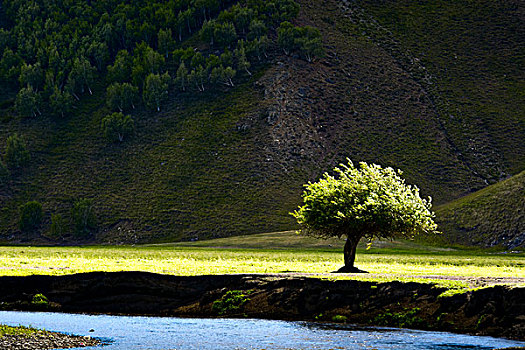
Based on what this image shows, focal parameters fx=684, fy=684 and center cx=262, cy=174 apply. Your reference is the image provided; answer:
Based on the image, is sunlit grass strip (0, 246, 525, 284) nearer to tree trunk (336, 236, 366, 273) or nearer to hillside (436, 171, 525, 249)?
tree trunk (336, 236, 366, 273)

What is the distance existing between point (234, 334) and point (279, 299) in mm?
7265

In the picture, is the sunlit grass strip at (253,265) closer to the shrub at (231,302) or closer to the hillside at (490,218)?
the shrub at (231,302)

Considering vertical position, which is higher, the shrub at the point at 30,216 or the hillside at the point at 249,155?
the hillside at the point at 249,155

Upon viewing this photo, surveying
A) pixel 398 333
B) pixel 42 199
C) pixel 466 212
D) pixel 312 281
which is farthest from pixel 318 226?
pixel 42 199

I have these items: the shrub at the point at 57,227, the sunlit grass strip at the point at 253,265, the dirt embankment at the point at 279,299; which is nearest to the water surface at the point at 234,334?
the dirt embankment at the point at 279,299

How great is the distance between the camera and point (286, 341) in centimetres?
3372

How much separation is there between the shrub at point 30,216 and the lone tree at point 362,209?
12323 centimetres

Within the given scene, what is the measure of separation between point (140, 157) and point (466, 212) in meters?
86.3

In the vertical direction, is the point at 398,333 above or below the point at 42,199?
below

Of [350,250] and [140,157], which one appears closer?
[350,250]

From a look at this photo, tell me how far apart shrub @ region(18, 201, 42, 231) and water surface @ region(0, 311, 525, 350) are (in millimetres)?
128489

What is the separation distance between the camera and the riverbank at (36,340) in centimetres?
3103

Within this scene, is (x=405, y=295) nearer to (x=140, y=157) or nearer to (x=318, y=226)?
(x=318, y=226)

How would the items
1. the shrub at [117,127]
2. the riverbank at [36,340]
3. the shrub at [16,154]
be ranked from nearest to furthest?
1. the riverbank at [36,340]
2. the shrub at [16,154]
3. the shrub at [117,127]
